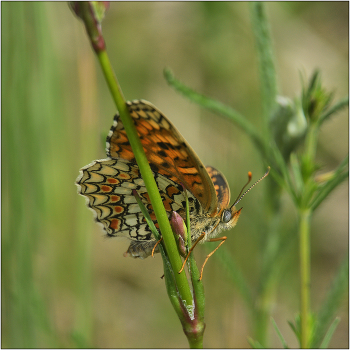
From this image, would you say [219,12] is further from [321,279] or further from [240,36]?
[321,279]

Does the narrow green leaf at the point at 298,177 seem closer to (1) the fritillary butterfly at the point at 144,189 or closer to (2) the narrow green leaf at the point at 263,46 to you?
(1) the fritillary butterfly at the point at 144,189

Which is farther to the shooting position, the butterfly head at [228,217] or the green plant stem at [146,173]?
the butterfly head at [228,217]

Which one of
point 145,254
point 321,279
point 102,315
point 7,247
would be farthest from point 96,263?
point 145,254

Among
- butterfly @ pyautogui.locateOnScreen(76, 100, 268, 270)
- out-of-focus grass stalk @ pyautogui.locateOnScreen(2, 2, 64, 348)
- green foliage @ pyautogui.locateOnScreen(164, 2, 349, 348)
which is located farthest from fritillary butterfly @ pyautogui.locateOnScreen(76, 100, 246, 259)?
out-of-focus grass stalk @ pyautogui.locateOnScreen(2, 2, 64, 348)

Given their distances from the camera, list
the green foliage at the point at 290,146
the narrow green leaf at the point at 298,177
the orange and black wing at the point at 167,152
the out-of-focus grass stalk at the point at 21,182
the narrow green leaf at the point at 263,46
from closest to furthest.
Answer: the orange and black wing at the point at 167,152
the green foliage at the point at 290,146
the narrow green leaf at the point at 298,177
the narrow green leaf at the point at 263,46
the out-of-focus grass stalk at the point at 21,182

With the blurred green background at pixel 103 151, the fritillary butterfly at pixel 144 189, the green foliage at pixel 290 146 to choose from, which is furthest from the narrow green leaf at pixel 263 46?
the blurred green background at pixel 103 151
